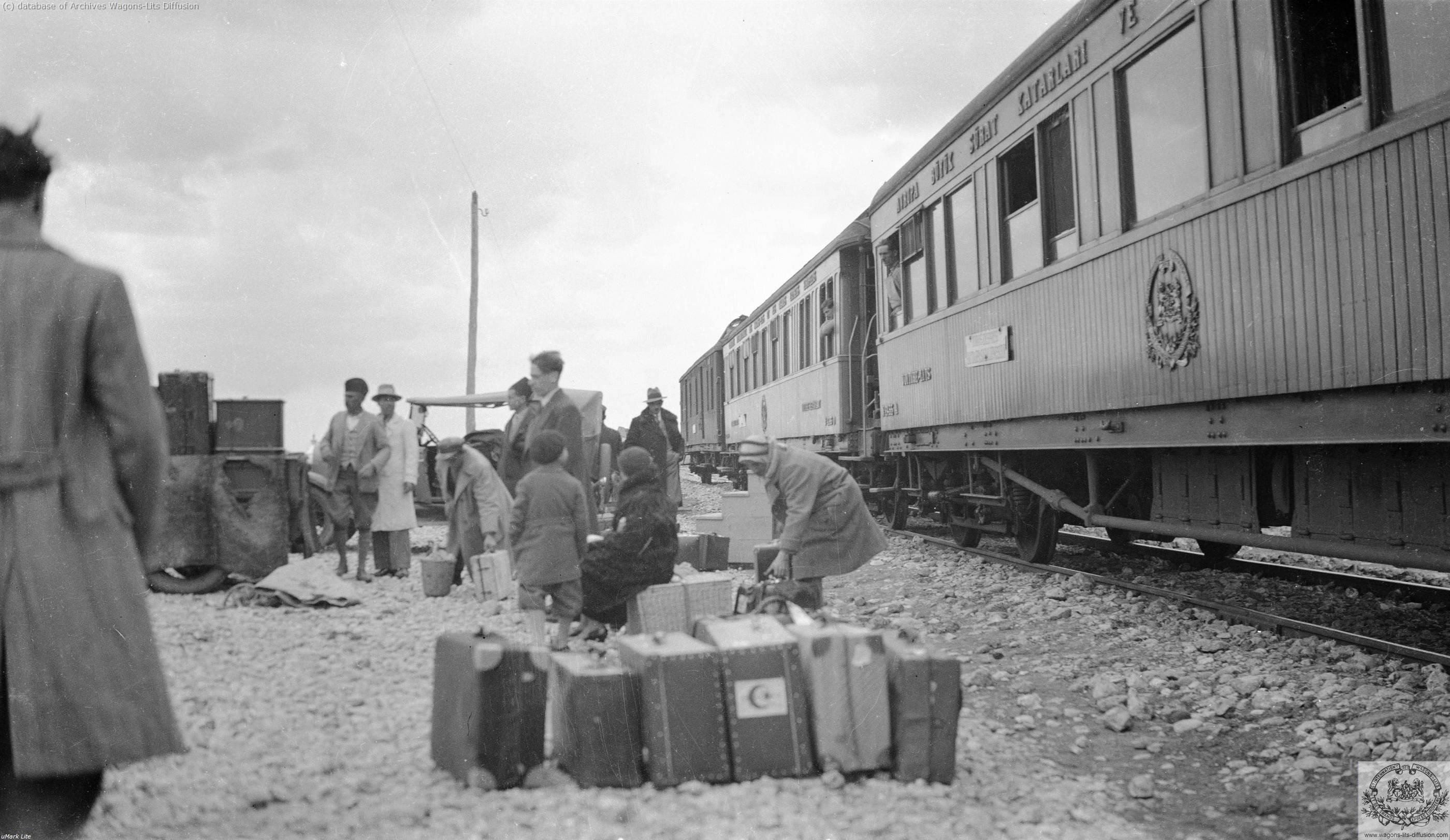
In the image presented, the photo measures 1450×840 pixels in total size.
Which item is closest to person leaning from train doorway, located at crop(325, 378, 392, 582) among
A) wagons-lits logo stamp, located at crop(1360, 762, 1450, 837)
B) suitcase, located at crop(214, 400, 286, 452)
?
suitcase, located at crop(214, 400, 286, 452)

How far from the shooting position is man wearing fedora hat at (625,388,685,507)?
11328 millimetres

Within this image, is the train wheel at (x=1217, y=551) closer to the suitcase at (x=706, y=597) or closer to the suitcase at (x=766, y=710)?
the suitcase at (x=706, y=597)

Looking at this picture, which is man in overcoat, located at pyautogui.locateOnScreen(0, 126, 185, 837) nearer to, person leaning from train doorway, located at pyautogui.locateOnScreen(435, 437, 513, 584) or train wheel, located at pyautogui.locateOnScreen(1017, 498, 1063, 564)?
person leaning from train doorway, located at pyautogui.locateOnScreen(435, 437, 513, 584)

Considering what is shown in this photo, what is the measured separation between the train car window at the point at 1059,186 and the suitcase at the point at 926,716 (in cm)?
456

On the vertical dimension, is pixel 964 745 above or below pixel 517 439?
below

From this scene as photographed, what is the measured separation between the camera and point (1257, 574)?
777 centimetres

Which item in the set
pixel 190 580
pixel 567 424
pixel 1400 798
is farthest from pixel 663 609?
pixel 190 580

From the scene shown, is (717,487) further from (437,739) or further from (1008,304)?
(437,739)

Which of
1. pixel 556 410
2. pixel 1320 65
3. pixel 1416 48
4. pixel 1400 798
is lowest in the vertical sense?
pixel 1400 798

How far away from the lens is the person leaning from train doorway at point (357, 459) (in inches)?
335

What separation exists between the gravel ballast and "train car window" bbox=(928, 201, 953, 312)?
3710 millimetres

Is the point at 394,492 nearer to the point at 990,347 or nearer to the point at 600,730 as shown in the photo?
the point at 990,347

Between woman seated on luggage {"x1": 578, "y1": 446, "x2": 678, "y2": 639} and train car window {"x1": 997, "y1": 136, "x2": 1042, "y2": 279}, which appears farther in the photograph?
train car window {"x1": 997, "y1": 136, "x2": 1042, "y2": 279}

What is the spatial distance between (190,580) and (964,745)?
6.24 meters
